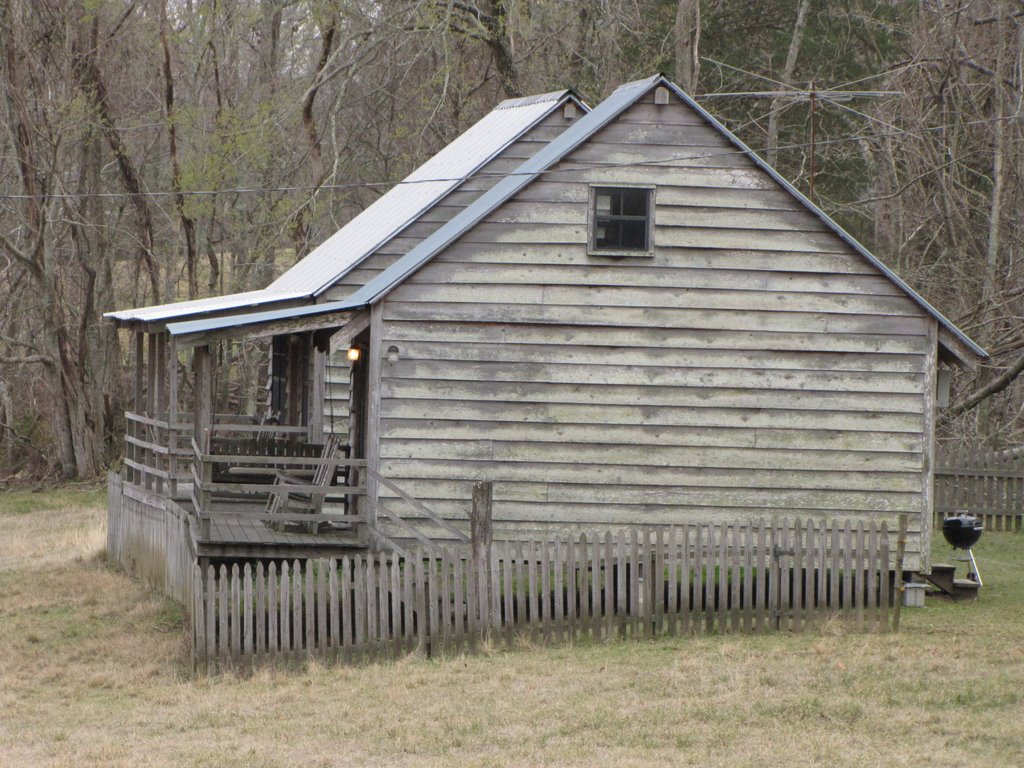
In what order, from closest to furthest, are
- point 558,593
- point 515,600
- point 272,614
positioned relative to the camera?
point 272,614
point 558,593
point 515,600

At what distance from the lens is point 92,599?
60.3 ft

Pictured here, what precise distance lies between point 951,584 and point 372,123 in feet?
88.9

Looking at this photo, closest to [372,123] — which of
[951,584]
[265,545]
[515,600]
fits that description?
[265,545]

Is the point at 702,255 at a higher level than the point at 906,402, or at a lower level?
higher

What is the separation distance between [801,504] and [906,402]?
1668 mm

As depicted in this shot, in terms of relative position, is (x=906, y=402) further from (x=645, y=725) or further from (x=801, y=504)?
(x=645, y=725)

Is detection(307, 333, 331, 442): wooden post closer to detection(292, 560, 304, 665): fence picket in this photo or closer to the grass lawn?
the grass lawn

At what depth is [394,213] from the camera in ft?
74.9

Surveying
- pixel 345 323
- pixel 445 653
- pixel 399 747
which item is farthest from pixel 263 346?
pixel 399 747

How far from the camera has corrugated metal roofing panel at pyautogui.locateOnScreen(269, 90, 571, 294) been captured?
21094 millimetres

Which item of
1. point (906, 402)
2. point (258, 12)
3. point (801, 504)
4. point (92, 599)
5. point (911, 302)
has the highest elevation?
point (258, 12)

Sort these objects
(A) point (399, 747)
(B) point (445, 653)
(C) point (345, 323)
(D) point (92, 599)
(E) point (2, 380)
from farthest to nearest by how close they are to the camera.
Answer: (E) point (2, 380) < (D) point (92, 599) < (C) point (345, 323) < (B) point (445, 653) < (A) point (399, 747)

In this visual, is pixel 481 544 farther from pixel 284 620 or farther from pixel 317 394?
pixel 317 394

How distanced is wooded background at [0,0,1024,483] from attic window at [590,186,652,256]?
12.8 m
